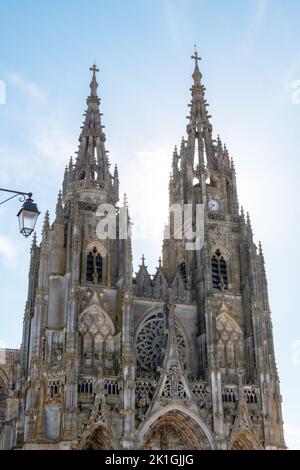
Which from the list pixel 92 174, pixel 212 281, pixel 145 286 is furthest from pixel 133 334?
pixel 92 174

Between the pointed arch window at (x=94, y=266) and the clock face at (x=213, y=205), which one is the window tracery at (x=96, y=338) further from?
the clock face at (x=213, y=205)

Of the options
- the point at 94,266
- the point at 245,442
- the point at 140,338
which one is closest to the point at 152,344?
the point at 140,338

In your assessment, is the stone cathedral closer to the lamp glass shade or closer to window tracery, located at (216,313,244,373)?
window tracery, located at (216,313,244,373)

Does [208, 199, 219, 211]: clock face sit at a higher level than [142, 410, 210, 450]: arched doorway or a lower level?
higher

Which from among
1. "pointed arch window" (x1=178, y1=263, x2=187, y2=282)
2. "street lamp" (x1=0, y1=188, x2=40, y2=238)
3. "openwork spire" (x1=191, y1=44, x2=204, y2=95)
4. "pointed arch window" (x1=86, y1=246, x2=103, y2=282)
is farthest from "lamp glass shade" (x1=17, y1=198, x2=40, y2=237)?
"openwork spire" (x1=191, y1=44, x2=204, y2=95)

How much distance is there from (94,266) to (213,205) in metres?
9.82

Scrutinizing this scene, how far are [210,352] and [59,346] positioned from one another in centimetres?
869

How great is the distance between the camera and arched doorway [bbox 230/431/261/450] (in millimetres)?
36438

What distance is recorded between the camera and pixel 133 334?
3794 centimetres

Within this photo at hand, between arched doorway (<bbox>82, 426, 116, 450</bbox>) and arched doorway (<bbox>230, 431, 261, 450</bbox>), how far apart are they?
6.99 m

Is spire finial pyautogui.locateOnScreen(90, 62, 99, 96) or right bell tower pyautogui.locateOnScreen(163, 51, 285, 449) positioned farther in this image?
spire finial pyautogui.locateOnScreen(90, 62, 99, 96)

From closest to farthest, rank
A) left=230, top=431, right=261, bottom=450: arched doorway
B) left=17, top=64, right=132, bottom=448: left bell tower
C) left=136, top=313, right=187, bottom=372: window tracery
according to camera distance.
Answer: left=17, top=64, right=132, bottom=448: left bell tower, left=230, top=431, right=261, bottom=450: arched doorway, left=136, top=313, right=187, bottom=372: window tracery

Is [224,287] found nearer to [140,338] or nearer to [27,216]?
[140,338]
